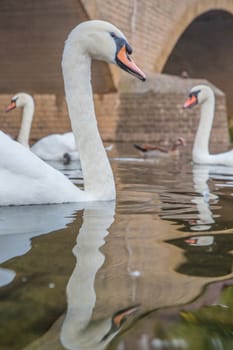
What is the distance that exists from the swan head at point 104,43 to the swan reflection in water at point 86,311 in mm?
1160

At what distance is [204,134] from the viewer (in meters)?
6.68

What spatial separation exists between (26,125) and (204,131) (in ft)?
7.15

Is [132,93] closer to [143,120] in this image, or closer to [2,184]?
[143,120]

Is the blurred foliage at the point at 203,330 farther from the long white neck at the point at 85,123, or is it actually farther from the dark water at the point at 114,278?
the long white neck at the point at 85,123

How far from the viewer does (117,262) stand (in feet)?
4.63

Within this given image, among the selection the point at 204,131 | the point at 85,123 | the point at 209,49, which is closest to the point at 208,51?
the point at 209,49

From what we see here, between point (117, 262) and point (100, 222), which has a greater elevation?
point (117, 262)

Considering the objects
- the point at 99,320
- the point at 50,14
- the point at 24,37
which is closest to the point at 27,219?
the point at 99,320

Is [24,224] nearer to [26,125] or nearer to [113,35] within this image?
[113,35]

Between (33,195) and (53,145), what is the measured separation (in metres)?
4.30

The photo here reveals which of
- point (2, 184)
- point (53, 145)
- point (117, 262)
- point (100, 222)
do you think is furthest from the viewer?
point (53, 145)

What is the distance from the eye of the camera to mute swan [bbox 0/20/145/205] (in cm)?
237

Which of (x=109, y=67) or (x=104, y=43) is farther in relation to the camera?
(x=109, y=67)

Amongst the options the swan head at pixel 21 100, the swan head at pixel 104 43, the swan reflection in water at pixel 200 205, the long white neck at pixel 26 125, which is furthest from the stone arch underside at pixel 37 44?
the swan head at pixel 104 43
